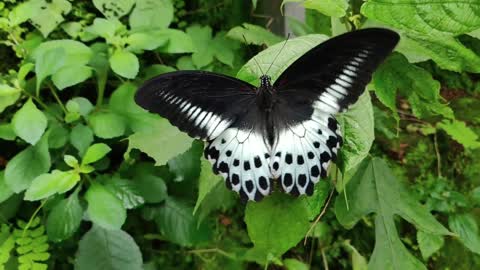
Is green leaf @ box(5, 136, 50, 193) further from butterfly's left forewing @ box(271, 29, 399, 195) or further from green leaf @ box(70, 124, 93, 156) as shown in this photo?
butterfly's left forewing @ box(271, 29, 399, 195)

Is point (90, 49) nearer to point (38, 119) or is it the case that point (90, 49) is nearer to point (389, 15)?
point (38, 119)

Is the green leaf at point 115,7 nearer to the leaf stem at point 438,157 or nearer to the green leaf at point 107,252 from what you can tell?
the green leaf at point 107,252

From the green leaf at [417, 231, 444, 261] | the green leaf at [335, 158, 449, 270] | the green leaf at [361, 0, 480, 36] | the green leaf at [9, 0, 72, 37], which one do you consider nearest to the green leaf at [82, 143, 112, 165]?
the green leaf at [9, 0, 72, 37]

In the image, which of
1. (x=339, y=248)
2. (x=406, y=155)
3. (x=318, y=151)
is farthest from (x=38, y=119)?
(x=406, y=155)

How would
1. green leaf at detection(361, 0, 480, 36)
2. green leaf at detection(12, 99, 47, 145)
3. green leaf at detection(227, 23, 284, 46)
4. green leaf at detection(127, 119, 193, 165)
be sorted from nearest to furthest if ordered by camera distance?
green leaf at detection(361, 0, 480, 36)
green leaf at detection(127, 119, 193, 165)
green leaf at detection(12, 99, 47, 145)
green leaf at detection(227, 23, 284, 46)

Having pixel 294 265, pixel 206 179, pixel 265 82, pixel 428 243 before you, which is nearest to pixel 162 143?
pixel 206 179

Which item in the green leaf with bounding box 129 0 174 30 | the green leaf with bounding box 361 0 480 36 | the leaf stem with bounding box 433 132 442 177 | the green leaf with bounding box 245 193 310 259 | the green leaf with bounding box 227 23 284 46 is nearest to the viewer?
the green leaf with bounding box 361 0 480 36

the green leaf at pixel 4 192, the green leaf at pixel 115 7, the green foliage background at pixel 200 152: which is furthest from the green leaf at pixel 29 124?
the green leaf at pixel 115 7

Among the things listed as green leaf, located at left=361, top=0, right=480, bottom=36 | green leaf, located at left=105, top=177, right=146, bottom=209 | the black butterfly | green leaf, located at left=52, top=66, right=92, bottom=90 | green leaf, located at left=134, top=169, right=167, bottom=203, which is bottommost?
green leaf, located at left=134, top=169, right=167, bottom=203
